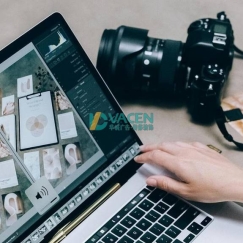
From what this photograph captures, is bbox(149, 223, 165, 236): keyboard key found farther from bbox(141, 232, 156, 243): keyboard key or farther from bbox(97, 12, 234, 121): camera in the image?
bbox(97, 12, 234, 121): camera

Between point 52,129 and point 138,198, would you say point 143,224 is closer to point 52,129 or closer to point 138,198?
point 138,198

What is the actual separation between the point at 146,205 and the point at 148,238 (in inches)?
2.0

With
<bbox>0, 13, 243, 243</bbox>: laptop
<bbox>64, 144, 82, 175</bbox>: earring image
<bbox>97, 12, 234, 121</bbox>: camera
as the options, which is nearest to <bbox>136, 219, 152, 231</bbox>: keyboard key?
<bbox>0, 13, 243, 243</bbox>: laptop

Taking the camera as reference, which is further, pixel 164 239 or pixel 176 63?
pixel 176 63

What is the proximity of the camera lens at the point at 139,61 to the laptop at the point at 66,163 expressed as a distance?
0.38ft

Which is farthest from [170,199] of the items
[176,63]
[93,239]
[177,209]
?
[176,63]

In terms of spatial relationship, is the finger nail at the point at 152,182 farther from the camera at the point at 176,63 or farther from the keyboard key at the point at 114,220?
the camera at the point at 176,63

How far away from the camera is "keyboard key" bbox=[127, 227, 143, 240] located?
0.62 meters

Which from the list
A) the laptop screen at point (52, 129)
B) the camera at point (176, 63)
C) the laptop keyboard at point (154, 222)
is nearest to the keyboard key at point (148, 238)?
the laptop keyboard at point (154, 222)

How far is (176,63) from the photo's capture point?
785mm

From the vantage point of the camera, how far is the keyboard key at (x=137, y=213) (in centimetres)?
64

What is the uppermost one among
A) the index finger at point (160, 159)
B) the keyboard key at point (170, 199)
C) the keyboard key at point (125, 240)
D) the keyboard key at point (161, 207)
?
the index finger at point (160, 159)

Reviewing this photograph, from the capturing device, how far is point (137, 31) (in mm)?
806

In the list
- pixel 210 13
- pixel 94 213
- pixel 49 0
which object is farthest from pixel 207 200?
pixel 49 0
